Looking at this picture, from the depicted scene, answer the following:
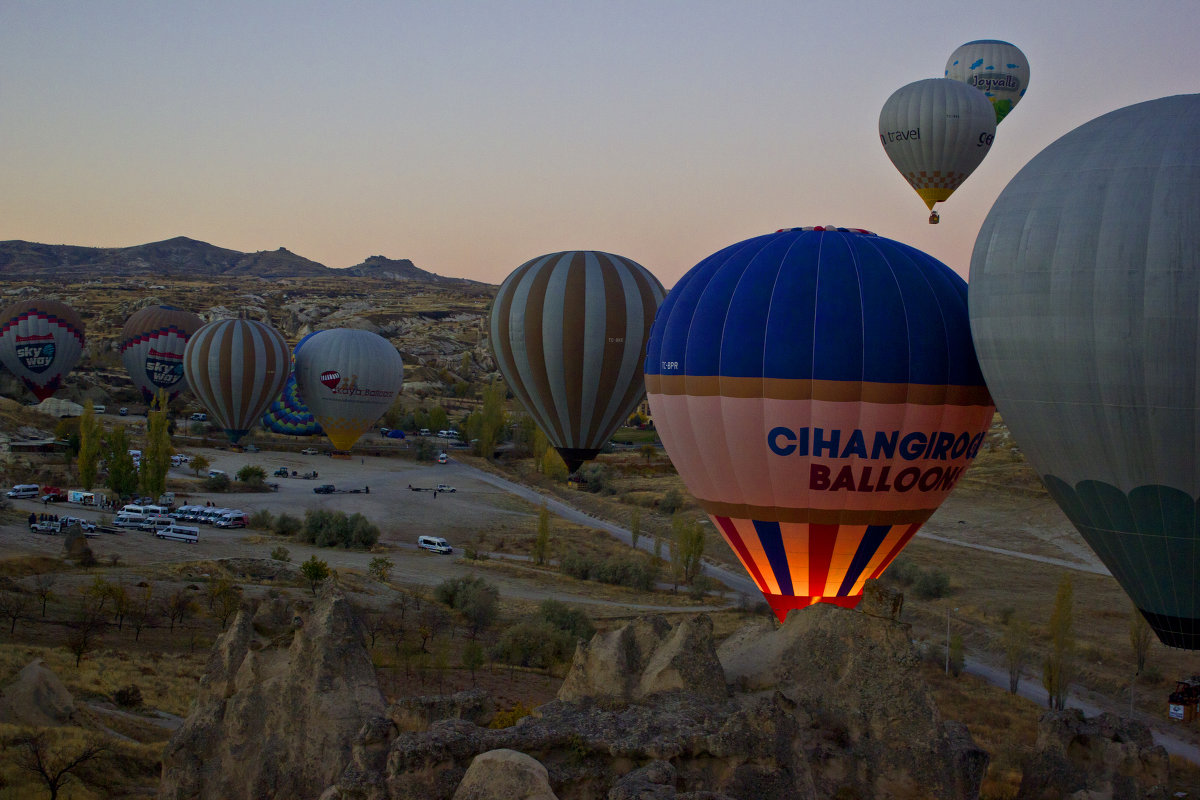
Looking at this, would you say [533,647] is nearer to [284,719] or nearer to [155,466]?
[284,719]

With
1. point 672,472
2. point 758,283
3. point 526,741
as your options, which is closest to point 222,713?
point 526,741

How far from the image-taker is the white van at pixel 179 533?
39500 mm

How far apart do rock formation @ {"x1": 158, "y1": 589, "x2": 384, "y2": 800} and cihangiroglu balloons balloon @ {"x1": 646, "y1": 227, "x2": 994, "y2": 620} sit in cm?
842

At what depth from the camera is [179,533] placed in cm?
3972

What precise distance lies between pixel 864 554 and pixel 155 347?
65.0 m

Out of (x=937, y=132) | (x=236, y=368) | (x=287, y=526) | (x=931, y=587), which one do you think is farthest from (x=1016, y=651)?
(x=236, y=368)

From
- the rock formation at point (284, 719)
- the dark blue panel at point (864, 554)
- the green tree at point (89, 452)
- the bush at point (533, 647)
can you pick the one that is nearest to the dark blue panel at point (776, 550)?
the dark blue panel at point (864, 554)

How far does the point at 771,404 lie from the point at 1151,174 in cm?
672

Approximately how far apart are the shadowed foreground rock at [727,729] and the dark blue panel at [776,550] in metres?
4.86

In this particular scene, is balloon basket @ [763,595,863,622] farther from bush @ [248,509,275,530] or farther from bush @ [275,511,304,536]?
bush @ [248,509,275,530]

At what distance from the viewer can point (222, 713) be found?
12.9m

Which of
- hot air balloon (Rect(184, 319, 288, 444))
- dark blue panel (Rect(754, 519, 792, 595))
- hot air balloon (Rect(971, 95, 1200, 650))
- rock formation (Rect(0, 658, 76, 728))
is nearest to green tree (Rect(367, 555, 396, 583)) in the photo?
rock formation (Rect(0, 658, 76, 728))

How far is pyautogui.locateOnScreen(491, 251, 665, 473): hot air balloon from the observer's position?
3456 cm

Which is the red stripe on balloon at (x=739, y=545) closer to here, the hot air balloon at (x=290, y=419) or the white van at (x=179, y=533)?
the white van at (x=179, y=533)
